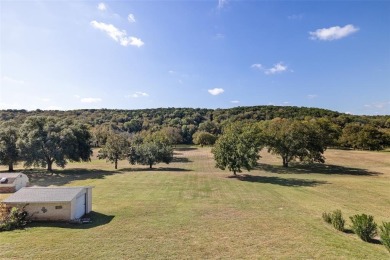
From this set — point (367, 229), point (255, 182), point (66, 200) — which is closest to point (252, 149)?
point (255, 182)

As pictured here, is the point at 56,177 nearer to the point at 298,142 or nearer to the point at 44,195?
the point at 44,195

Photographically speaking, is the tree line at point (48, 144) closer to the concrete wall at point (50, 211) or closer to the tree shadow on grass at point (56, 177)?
the tree shadow on grass at point (56, 177)

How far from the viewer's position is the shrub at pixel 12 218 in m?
22.1

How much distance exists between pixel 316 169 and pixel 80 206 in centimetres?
5349

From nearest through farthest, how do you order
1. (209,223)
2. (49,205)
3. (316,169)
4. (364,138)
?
(209,223) → (49,205) → (316,169) → (364,138)

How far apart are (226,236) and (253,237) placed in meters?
1.94

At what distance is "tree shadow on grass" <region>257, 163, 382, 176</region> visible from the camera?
58.7 meters

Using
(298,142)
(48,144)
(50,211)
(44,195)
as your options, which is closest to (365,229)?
(50,211)

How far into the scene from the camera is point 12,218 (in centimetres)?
2272

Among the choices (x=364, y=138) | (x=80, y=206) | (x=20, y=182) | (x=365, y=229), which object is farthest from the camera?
(x=364, y=138)

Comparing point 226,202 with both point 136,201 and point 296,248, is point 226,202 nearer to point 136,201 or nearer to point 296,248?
point 136,201

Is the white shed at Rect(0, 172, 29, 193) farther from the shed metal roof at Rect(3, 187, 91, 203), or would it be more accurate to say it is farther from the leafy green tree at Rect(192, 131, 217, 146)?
the leafy green tree at Rect(192, 131, 217, 146)

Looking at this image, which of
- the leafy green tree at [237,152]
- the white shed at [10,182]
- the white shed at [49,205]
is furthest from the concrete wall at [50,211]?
the leafy green tree at [237,152]

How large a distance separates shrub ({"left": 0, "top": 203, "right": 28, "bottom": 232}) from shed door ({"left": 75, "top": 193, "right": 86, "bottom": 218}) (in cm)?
399
